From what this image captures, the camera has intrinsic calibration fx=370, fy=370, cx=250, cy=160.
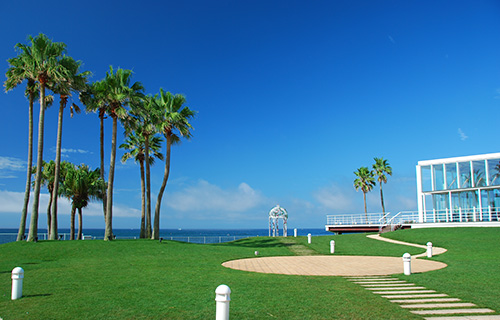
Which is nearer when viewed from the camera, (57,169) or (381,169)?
(57,169)

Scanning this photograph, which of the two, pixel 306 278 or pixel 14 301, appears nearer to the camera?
pixel 14 301

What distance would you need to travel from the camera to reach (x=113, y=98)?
96.3 feet

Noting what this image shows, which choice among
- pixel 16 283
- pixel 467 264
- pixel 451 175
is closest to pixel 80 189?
pixel 16 283

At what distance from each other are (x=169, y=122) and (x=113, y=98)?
16.2 feet

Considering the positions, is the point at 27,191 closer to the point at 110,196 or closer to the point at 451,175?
the point at 110,196

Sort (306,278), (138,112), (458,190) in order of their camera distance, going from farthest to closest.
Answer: (458,190) → (138,112) → (306,278)

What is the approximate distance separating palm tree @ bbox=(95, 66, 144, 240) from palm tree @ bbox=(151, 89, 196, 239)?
2.59 m

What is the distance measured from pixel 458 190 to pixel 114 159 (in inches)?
1284

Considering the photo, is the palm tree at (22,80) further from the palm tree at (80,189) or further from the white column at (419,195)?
the white column at (419,195)

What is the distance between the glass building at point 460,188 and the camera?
3484 centimetres

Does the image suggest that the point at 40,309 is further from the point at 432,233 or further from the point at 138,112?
the point at 432,233

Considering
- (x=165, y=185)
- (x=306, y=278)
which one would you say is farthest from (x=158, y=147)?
(x=306, y=278)

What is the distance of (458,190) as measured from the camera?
3697cm

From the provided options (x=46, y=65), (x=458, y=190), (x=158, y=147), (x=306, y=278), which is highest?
(x=46, y=65)
